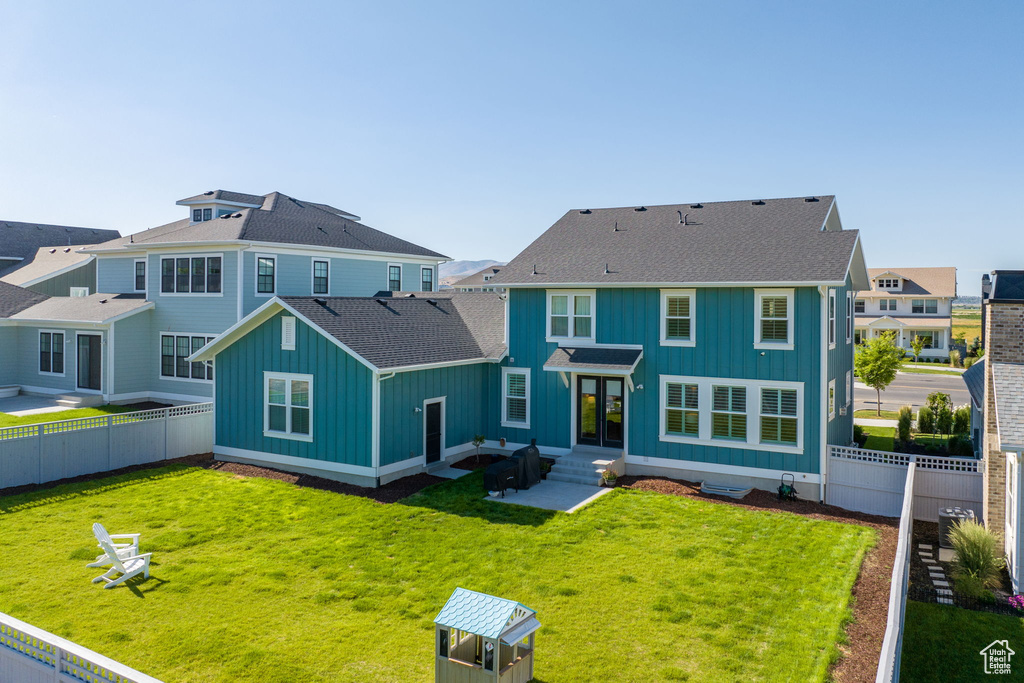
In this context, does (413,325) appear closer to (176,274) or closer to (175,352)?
(176,274)

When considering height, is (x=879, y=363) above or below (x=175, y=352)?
below

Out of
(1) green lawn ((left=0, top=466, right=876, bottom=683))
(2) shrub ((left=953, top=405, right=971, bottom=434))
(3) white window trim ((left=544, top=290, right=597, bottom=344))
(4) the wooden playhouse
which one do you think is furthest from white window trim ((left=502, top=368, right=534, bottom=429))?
(2) shrub ((left=953, top=405, right=971, bottom=434))

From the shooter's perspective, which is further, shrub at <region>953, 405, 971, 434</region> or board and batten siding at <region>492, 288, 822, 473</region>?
shrub at <region>953, 405, 971, 434</region>

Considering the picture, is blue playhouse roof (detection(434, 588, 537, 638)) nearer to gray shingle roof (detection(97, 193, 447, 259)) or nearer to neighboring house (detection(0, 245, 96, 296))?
gray shingle roof (detection(97, 193, 447, 259))

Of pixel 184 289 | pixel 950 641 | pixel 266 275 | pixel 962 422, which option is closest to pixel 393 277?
pixel 266 275

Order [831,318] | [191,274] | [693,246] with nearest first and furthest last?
[831,318] < [693,246] < [191,274]

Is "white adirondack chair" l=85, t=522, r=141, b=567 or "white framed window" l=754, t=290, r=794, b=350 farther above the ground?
"white framed window" l=754, t=290, r=794, b=350

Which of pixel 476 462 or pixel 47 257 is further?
pixel 47 257
